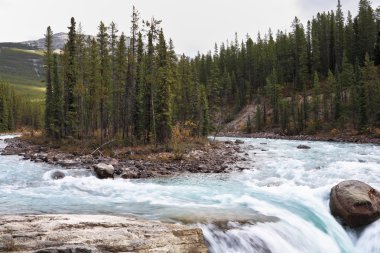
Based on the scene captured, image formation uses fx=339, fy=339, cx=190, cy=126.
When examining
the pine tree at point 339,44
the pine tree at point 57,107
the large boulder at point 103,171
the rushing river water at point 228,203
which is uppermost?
the pine tree at point 339,44

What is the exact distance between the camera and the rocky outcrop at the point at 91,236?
7.21 meters

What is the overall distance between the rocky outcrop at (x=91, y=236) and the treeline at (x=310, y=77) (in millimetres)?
57070

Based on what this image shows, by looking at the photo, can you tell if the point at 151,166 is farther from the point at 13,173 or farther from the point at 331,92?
the point at 331,92

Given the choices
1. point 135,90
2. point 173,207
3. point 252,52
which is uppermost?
point 252,52

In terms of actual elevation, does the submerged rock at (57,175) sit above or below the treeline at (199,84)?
below

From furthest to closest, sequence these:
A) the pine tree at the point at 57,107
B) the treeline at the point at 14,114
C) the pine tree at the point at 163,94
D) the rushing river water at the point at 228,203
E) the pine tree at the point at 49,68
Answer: the treeline at the point at 14,114 < the pine tree at the point at 49,68 < the pine tree at the point at 57,107 < the pine tree at the point at 163,94 < the rushing river water at the point at 228,203

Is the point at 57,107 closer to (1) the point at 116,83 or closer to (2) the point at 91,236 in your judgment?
(1) the point at 116,83

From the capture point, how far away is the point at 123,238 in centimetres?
784

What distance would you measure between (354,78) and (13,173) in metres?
63.7

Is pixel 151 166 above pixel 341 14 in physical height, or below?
below

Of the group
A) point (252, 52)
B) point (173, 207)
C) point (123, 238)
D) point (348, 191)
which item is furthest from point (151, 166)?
point (252, 52)

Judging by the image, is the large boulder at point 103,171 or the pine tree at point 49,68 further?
the pine tree at point 49,68

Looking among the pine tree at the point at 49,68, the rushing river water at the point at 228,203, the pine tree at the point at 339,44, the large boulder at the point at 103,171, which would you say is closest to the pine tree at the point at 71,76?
the pine tree at the point at 49,68

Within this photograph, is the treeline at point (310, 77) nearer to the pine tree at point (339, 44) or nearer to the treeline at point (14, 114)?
the pine tree at point (339, 44)
